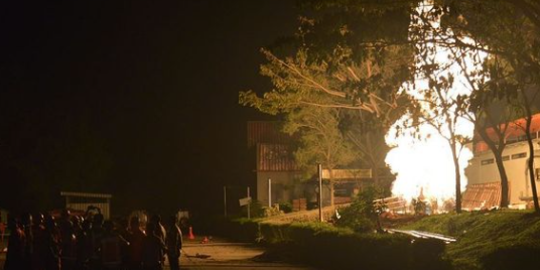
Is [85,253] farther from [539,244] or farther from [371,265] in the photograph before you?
[539,244]

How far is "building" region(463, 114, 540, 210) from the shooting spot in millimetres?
28594

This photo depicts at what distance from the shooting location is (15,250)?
13.8m

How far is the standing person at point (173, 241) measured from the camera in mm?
15250

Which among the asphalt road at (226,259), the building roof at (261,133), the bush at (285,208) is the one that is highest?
the building roof at (261,133)

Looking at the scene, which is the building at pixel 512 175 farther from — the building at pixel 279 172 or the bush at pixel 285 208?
the building at pixel 279 172

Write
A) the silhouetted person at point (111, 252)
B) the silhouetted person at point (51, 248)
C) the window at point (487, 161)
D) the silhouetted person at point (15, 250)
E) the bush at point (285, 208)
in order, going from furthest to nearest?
the bush at point (285, 208) → the window at point (487, 161) → the silhouetted person at point (51, 248) → the silhouetted person at point (111, 252) → the silhouetted person at point (15, 250)

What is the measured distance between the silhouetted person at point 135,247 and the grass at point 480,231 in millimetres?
6033

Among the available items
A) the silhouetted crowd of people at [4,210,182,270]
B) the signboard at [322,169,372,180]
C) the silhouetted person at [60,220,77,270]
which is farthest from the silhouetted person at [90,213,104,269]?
the signboard at [322,169,372,180]

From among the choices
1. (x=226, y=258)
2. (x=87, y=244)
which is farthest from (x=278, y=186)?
(x=87, y=244)

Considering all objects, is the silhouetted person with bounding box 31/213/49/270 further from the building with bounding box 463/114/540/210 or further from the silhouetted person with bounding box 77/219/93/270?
the building with bounding box 463/114/540/210

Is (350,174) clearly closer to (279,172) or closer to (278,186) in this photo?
(278,186)

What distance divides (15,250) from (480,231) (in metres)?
11.7

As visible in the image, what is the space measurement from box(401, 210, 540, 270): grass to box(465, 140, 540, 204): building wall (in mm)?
6887

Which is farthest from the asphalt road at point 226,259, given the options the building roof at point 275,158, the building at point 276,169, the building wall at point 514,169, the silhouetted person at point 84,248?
the building roof at point 275,158
